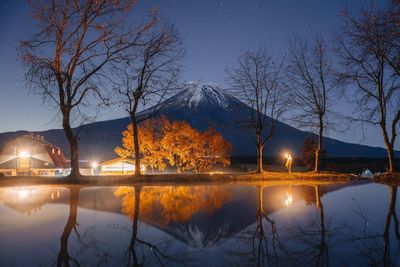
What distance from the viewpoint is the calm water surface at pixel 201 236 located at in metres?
4.09

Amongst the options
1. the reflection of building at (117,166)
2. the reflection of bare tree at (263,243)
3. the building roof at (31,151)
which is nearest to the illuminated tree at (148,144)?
the reflection of building at (117,166)

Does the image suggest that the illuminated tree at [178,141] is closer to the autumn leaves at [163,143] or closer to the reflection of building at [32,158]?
the autumn leaves at [163,143]

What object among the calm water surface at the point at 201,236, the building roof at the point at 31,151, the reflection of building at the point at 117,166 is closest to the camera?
the calm water surface at the point at 201,236

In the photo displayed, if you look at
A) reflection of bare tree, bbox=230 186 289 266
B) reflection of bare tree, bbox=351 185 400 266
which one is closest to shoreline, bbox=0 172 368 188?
reflection of bare tree, bbox=230 186 289 266

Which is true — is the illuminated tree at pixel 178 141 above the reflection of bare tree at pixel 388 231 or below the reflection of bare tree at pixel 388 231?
above

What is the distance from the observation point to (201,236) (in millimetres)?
5215

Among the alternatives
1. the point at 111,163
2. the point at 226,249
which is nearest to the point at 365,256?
the point at 226,249

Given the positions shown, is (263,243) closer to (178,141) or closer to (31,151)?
(178,141)

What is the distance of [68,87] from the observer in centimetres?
1950

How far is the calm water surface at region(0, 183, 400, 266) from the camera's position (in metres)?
4.09

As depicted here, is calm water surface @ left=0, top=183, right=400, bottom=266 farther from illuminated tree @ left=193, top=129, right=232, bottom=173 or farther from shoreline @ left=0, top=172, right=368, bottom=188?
illuminated tree @ left=193, top=129, right=232, bottom=173

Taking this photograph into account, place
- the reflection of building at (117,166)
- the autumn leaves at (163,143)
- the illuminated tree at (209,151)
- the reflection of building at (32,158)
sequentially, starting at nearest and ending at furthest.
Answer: the autumn leaves at (163,143) < the reflection of building at (32,158) < the reflection of building at (117,166) < the illuminated tree at (209,151)

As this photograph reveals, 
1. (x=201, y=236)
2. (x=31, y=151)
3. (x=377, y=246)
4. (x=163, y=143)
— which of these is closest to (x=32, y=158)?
(x=31, y=151)

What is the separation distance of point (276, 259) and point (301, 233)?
4.50 ft
